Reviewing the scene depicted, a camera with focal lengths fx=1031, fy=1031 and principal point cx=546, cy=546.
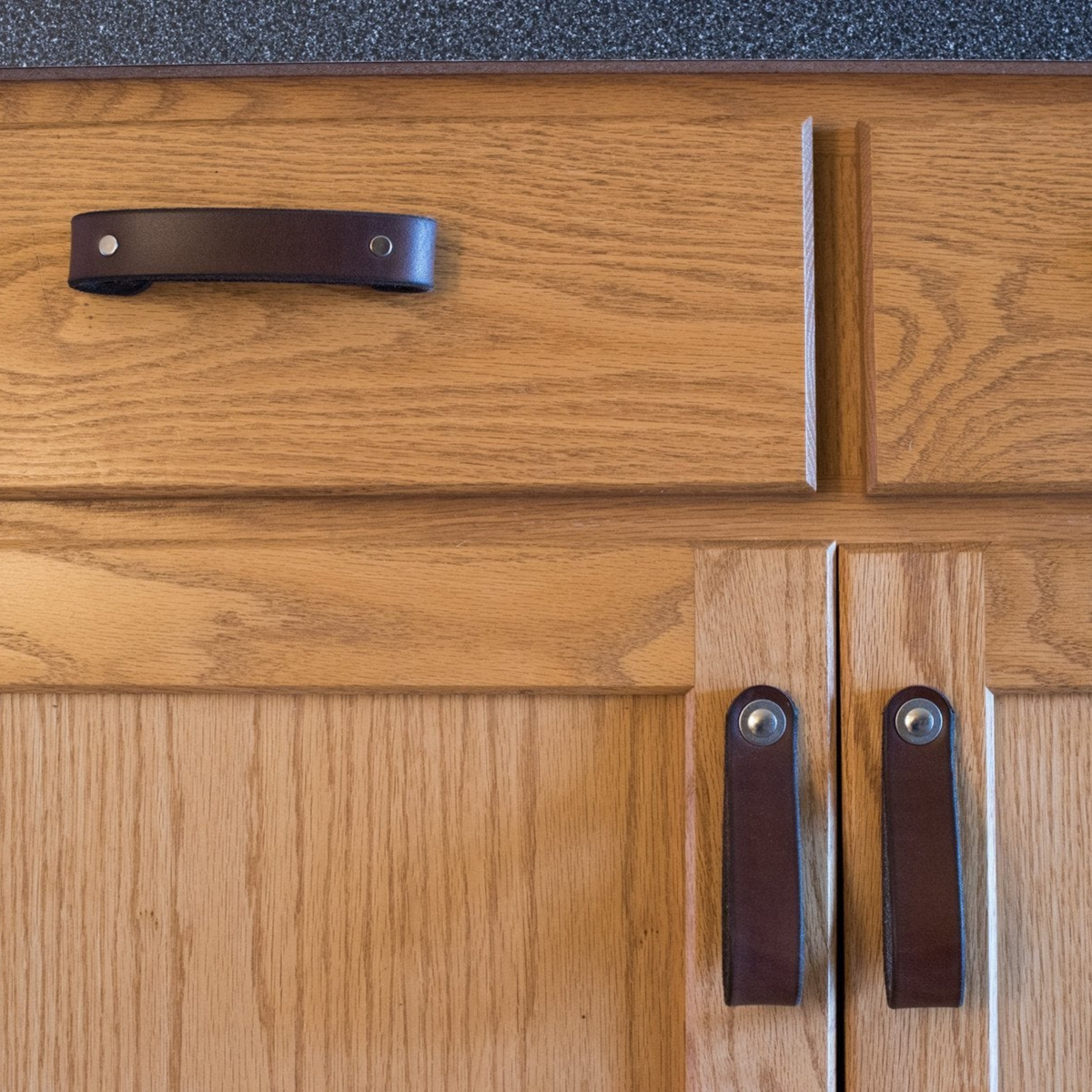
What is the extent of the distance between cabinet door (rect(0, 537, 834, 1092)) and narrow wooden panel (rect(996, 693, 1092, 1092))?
0.21ft

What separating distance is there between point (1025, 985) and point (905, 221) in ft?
0.84

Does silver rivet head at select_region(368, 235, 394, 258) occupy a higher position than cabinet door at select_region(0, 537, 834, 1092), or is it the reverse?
silver rivet head at select_region(368, 235, 394, 258)

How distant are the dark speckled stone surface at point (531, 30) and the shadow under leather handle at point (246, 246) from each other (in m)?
0.11

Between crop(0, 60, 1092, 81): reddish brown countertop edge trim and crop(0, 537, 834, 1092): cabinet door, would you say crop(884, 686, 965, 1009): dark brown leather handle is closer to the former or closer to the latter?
crop(0, 537, 834, 1092): cabinet door

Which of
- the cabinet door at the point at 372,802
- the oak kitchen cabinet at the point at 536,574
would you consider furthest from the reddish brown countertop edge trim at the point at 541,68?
the cabinet door at the point at 372,802

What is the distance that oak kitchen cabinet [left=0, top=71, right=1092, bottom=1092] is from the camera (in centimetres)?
34

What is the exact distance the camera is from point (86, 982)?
1.16 ft

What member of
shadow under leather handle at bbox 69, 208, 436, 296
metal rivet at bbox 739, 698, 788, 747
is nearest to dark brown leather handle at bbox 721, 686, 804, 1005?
metal rivet at bbox 739, 698, 788, 747

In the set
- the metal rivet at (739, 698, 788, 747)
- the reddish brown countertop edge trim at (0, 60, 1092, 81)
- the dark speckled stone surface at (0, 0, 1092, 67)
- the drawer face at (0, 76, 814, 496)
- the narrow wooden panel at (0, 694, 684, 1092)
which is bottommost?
the narrow wooden panel at (0, 694, 684, 1092)

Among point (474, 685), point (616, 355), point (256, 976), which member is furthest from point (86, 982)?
point (616, 355)

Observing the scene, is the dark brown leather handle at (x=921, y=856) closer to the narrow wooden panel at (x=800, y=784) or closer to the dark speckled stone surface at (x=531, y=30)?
the narrow wooden panel at (x=800, y=784)

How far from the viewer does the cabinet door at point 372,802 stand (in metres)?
0.35

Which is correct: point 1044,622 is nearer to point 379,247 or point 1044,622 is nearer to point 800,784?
point 800,784

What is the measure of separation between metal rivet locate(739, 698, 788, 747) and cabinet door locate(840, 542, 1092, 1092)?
2cm
